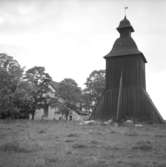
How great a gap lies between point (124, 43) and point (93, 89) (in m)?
23.6

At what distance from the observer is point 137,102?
26531 mm

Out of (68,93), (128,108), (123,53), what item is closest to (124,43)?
(123,53)

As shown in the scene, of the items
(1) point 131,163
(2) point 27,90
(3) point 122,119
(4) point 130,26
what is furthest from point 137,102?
(1) point 131,163

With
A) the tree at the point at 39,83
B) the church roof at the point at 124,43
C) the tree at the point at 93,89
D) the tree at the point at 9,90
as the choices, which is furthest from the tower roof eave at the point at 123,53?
the tree at the point at 93,89

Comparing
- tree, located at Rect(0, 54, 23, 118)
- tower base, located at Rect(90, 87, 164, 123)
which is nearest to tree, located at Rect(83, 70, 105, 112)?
tree, located at Rect(0, 54, 23, 118)

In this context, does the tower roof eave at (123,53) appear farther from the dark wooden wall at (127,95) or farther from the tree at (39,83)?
the tree at (39,83)

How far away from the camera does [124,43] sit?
3027 cm

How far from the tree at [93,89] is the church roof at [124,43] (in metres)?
22.2

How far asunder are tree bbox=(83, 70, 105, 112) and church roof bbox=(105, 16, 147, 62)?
22182 millimetres

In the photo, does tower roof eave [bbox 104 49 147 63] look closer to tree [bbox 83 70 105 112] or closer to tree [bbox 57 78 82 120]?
tree [bbox 57 78 82 120]

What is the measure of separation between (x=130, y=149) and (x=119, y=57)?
68.1ft

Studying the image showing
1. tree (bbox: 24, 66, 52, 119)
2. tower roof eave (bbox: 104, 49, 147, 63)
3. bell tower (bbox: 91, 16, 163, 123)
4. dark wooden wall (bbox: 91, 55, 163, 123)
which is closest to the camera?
dark wooden wall (bbox: 91, 55, 163, 123)

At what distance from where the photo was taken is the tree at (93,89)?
52.1m

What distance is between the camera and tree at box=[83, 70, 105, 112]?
2050 inches
